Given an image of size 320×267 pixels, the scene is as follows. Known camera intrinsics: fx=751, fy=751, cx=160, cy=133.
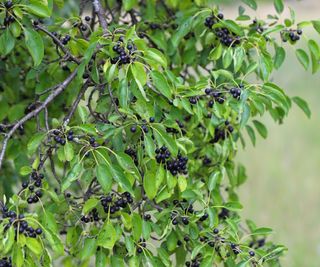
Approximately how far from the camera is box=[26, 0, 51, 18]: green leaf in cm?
231

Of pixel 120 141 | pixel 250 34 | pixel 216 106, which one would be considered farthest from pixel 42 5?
pixel 250 34

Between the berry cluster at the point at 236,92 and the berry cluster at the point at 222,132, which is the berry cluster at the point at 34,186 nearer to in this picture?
the berry cluster at the point at 236,92

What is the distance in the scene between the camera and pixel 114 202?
93.3 inches

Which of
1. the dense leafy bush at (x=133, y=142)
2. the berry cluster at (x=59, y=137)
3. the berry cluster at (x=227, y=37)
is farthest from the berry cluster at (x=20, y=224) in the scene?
the berry cluster at (x=227, y=37)

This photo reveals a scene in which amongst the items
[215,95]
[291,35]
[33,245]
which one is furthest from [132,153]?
[291,35]

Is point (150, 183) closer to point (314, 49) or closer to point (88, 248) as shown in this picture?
point (88, 248)

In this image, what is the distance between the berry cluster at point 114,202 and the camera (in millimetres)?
2352

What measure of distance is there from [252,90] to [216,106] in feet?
0.45

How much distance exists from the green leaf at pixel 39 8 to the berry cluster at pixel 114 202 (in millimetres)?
599

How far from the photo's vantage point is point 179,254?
2758 millimetres

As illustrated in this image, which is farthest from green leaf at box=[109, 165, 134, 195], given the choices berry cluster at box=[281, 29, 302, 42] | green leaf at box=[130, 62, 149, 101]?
berry cluster at box=[281, 29, 302, 42]

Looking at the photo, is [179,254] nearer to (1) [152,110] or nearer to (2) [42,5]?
(1) [152,110]

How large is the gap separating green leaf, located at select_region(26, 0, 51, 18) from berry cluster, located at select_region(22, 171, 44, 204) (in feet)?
1.62

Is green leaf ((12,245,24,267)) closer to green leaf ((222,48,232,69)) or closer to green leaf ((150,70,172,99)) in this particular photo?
green leaf ((150,70,172,99))
